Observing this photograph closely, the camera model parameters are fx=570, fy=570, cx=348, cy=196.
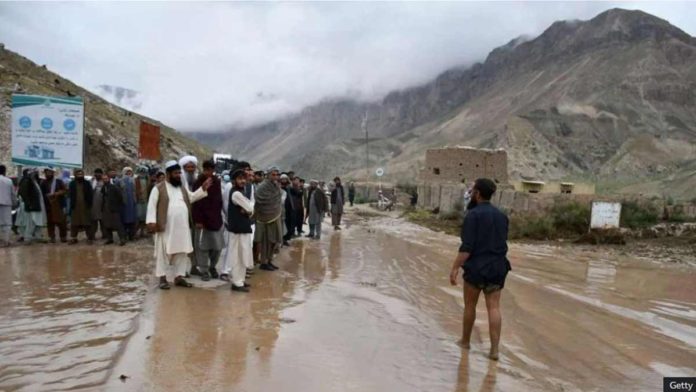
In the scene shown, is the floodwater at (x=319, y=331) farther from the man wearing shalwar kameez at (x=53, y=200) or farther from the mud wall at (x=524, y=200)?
the mud wall at (x=524, y=200)

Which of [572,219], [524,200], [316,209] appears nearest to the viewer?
[316,209]

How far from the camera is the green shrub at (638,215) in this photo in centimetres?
1711

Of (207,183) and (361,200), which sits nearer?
(207,183)

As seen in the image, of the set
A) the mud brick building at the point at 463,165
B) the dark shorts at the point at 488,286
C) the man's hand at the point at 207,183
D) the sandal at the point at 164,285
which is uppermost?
the mud brick building at the point at 463,165

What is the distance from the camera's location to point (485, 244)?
15.8ft

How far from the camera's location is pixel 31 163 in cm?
1086

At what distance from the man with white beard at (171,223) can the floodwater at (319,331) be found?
12.6 inches

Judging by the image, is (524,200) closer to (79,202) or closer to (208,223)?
(79,202)

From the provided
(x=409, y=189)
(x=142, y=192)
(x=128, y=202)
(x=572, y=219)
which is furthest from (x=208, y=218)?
(x=409, y=189)

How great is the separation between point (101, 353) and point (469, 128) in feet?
280

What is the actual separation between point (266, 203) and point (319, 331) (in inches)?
126

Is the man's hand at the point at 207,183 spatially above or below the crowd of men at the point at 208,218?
above

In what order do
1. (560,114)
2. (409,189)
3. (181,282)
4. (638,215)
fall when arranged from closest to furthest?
(181,282) < (638,215) < (409,189) < (560,114)

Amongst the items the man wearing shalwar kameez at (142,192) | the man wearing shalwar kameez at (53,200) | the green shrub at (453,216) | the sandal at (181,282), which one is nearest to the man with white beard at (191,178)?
the sandal at (181,282)
